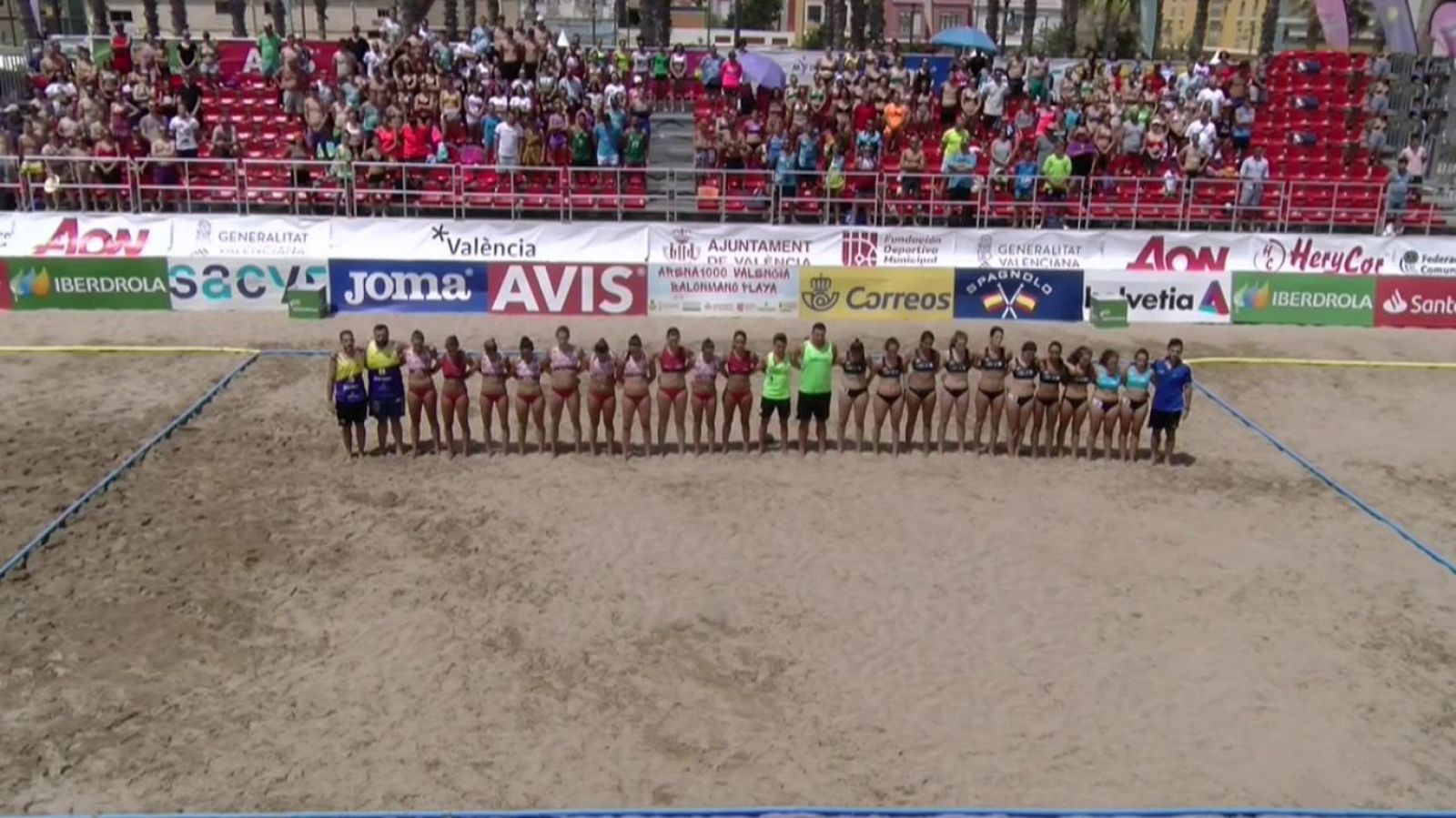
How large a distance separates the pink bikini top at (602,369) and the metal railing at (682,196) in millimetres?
7437

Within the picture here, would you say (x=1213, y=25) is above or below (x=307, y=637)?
above

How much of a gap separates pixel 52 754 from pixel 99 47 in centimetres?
2235

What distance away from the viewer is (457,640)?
940cm

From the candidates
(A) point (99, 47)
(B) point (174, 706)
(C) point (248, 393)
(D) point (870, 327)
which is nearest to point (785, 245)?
(D) point (870, 327)

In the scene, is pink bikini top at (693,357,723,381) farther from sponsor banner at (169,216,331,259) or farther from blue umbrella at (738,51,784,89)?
blue umbrella at (738,51,784,89)

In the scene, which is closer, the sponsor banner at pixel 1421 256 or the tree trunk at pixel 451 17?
the sponsor banner at pixel 1421 256

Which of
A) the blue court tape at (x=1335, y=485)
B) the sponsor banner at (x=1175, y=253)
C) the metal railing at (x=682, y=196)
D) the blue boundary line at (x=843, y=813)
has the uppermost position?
the metal railing at (x=682, y=196)

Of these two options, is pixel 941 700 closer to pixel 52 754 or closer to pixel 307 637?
pixel 307 637

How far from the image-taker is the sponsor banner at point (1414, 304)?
2034cm

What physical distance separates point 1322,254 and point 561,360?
43.7 feet

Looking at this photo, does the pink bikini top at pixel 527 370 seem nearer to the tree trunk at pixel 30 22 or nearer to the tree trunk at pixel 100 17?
the tree trunk at pixel 30 22

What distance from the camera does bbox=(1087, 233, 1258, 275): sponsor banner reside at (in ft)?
66.6

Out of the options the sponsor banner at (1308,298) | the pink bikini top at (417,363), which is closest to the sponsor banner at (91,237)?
the pink bikini top at (417,363)

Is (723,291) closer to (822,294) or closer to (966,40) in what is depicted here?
(822,294)
